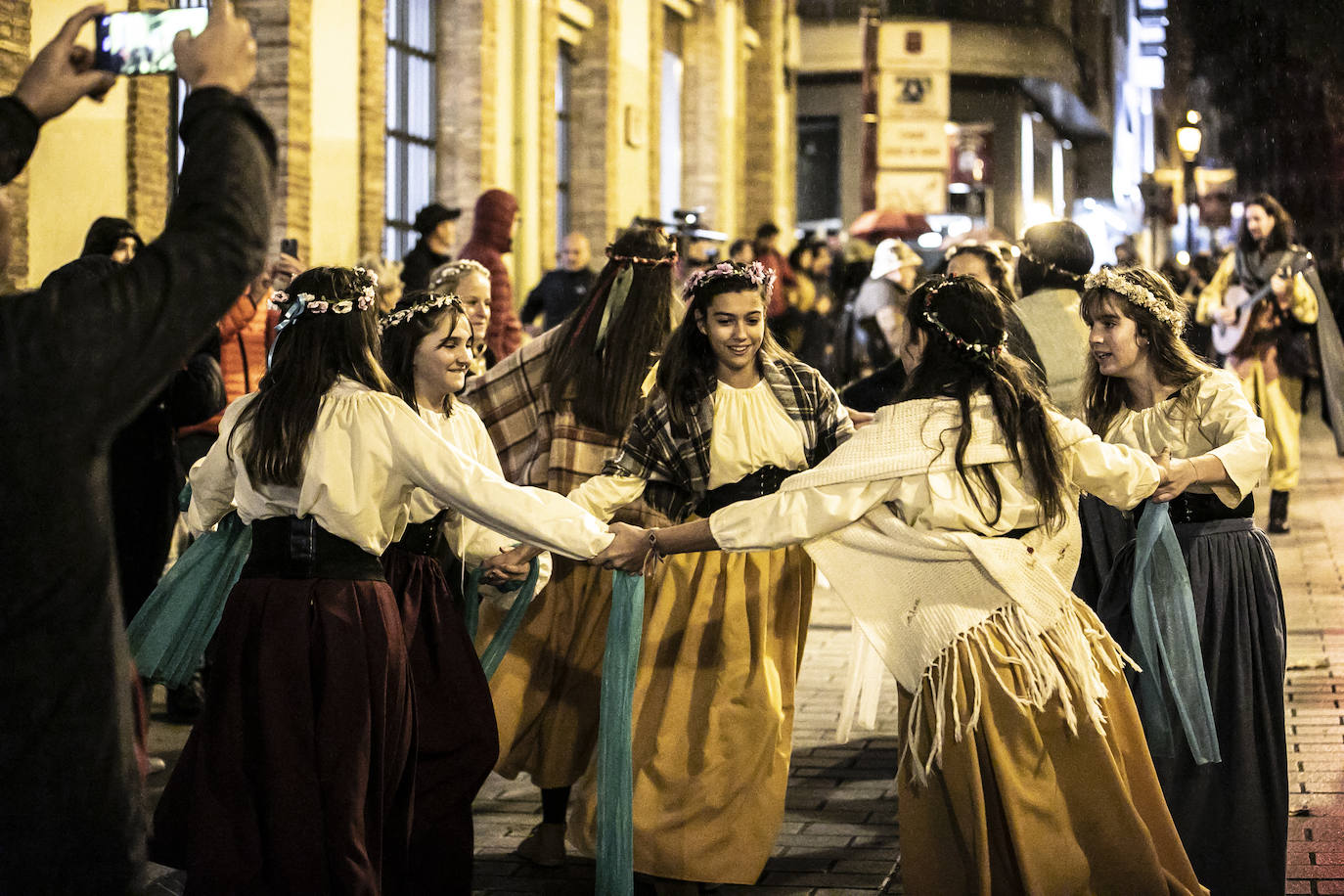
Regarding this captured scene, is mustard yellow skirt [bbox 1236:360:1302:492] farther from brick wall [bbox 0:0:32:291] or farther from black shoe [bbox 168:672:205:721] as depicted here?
brick wall [bbox 0:0:32:291]

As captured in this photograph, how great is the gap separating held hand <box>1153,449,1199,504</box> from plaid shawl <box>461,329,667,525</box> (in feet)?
6.34

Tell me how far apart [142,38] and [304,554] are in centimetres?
211

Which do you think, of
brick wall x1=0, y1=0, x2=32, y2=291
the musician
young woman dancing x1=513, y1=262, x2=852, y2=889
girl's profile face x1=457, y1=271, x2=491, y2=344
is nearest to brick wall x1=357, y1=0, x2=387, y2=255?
brick wall x1=0, y1=0, x2=32, y2=291

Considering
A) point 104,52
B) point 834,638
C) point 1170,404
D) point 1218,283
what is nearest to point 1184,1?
point 1218,283

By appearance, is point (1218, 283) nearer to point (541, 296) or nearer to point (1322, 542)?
point (1322, 542)

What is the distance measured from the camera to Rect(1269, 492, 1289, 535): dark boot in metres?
12.9

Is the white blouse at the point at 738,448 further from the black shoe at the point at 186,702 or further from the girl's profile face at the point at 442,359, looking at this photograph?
the black shoe at the point at 186,702

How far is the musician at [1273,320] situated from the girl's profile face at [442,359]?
8185mm

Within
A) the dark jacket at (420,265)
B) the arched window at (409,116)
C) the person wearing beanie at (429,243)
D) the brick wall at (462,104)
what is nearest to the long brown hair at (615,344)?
the dark jacket at (420,265)

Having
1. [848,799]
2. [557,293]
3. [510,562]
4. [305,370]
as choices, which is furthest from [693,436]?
[557,293]

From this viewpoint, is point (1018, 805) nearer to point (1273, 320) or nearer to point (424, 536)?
point (424, 536)

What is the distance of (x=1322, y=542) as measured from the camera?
12461 millimetres

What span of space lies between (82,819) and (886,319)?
379 inches

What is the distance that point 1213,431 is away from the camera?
206 inches
